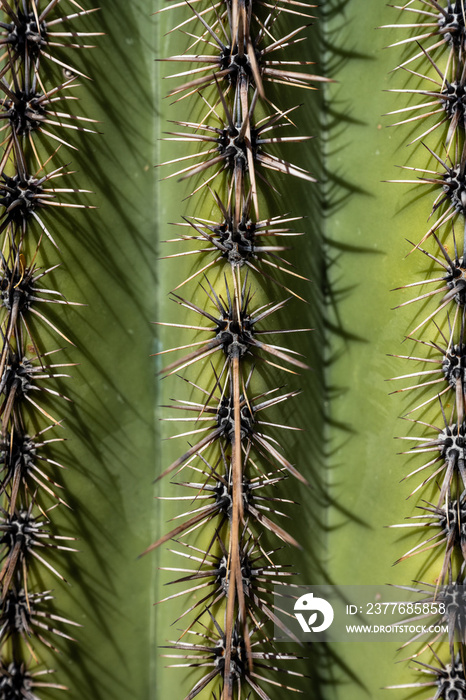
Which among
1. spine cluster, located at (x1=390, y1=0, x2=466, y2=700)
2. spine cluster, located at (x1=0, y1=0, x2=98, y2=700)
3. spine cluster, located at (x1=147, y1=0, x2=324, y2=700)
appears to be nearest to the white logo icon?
spine cluster, located at (x1=147, y1=0, x2=324, y2=700)

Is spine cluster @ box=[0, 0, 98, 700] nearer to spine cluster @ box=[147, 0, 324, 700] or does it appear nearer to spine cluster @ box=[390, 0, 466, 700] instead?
spine cluster @ box=[147, 0, 324, 700]

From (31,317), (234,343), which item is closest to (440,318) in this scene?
(234,343)

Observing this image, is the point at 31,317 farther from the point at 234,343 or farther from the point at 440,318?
the point at 440,318

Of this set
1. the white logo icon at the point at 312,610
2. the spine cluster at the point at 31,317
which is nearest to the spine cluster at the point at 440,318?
the white logo icon at the point at 312,610

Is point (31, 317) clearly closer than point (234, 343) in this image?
No

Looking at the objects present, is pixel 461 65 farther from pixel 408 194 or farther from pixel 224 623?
pixel 224 623

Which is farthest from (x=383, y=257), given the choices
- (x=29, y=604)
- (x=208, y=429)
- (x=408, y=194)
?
(x=29, y=604)

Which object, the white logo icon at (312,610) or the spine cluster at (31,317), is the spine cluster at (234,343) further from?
the spine cluster at (31,317)
